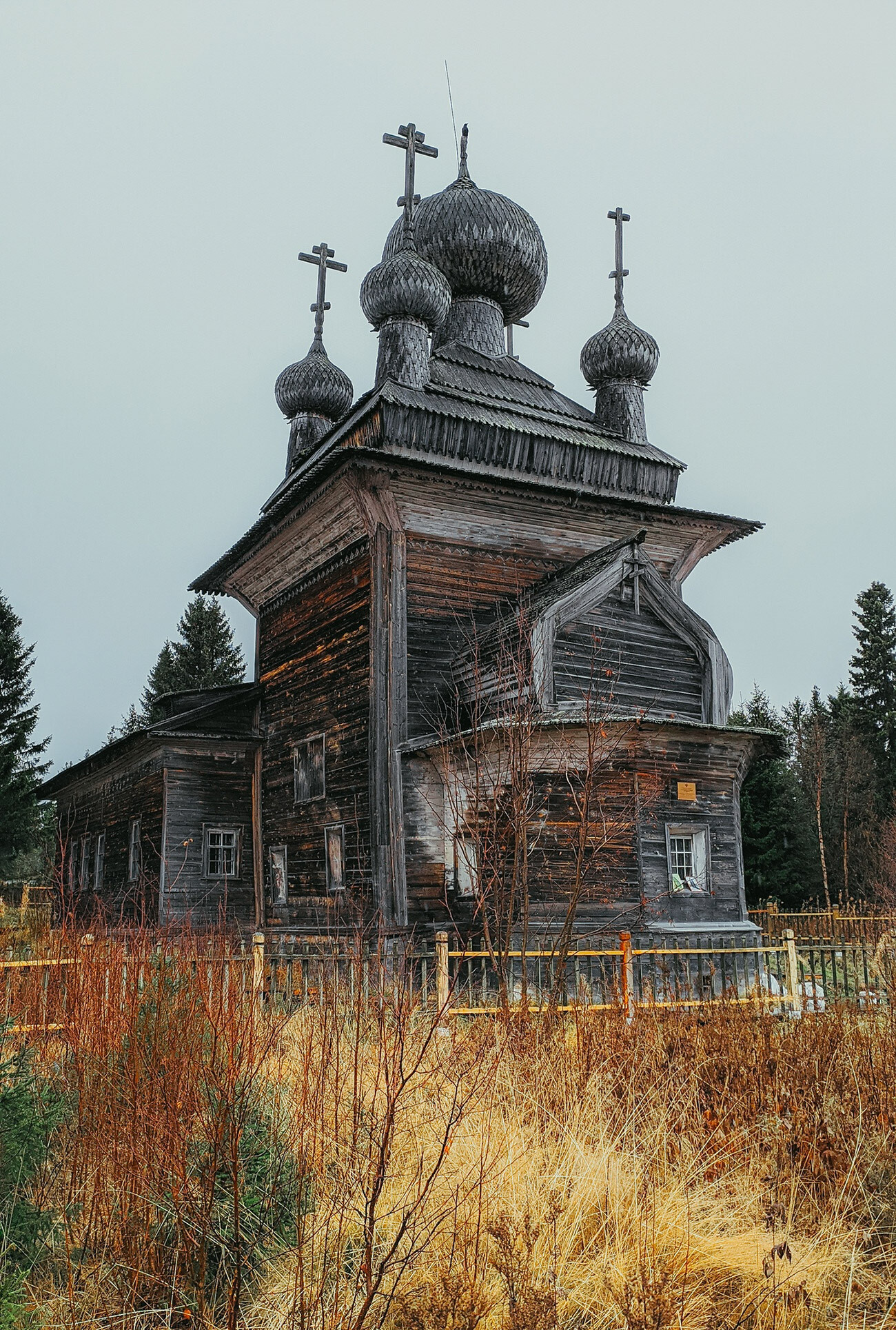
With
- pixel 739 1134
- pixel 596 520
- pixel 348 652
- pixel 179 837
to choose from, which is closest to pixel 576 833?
pixel 348 652

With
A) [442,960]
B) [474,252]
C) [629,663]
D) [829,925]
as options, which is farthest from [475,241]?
[829,925]

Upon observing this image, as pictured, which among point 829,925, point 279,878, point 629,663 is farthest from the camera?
point 829,925

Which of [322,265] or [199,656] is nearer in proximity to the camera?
[322,265]

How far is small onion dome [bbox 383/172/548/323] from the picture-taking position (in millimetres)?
22219

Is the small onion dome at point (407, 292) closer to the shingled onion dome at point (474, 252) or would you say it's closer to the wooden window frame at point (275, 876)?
the shingled onion dome at point (474, 252)

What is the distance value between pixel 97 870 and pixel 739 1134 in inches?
864

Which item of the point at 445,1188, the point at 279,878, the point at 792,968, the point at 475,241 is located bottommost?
the point at 445,1188

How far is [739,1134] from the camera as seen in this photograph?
18.5 ft

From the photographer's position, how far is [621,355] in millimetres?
21344

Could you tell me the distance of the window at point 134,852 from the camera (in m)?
21.9

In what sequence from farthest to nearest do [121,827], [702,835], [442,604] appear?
1. [121,827]
2. [442,604]
3. [702,835]

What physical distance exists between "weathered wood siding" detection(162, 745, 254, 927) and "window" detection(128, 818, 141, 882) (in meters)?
2.31

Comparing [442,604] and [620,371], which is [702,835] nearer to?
[442,604]

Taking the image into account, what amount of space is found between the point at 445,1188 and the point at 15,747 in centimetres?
3781
